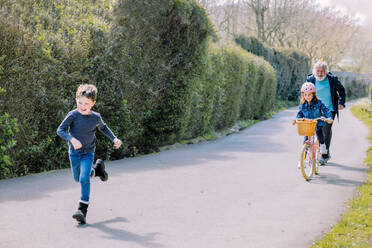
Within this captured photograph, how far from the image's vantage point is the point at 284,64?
121 ft

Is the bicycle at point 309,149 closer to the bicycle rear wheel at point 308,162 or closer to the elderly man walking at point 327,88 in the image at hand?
the bicycle rear wheel at point 308,162

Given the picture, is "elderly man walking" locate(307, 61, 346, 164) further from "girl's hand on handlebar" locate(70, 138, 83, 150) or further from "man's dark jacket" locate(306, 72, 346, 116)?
"girl's hand on handlebar" locate(70, 138, 83, 150)

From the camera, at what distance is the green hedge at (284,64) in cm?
3281

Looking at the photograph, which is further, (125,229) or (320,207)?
(320,207)

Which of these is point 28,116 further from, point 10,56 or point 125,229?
point 125,229

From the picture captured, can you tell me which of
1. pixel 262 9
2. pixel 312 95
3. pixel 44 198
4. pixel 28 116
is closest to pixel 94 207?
pixel 44 198

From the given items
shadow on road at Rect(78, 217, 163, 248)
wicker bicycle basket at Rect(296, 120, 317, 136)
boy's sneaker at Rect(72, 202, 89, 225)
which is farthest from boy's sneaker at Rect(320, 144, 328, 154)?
boy's sneaker at Rect(72, 202, 89, 225)

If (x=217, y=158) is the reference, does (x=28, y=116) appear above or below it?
above

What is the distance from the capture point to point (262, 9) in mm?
44812

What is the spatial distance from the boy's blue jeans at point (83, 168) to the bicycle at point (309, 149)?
148 inches

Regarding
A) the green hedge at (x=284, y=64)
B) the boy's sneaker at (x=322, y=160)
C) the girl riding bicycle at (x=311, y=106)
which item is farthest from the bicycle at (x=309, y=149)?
the green hedge at (x=284, y=64)

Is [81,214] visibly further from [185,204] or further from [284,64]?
[284,64]

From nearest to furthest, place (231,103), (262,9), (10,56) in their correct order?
(10,56) → (231,103) → (262,9)

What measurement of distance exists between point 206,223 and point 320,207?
70.3 inches
